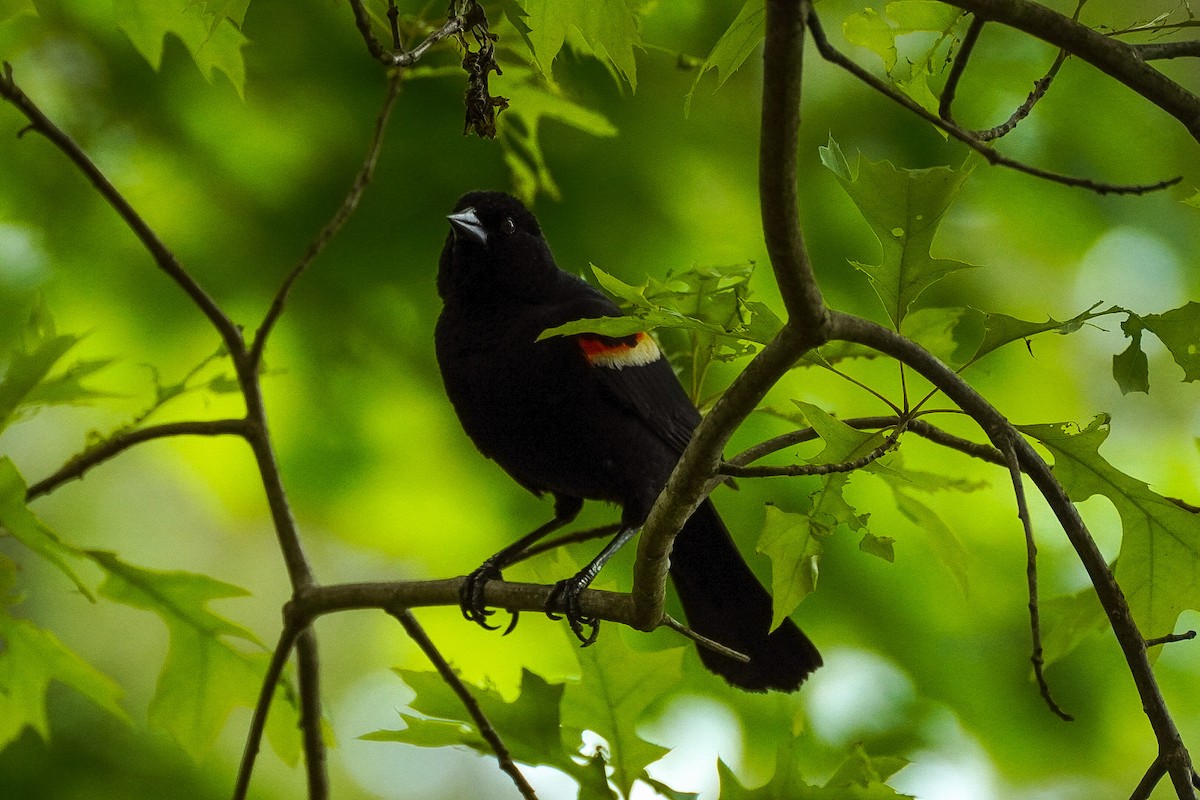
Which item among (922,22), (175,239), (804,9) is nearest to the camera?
(804,9)

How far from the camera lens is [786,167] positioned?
99 cm

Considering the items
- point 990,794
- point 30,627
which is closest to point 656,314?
point 30,627

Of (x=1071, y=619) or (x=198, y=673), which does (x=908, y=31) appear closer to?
(x=1071, y=619)

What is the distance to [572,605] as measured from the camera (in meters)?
2.00

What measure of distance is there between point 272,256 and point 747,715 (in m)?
1.99

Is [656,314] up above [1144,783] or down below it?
above

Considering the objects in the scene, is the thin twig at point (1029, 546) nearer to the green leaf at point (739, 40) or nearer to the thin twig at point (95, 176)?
the green leaf at point (739, 40)

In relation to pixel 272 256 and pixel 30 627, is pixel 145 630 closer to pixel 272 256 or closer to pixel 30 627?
pixel 272 256

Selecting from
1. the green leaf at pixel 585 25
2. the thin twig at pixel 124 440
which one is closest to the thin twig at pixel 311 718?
the thin twig at pixel 124 440

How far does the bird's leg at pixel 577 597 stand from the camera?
1.93 metres

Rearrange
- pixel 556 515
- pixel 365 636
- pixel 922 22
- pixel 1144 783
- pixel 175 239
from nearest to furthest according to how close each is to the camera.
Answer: pixel 1144 783
pixel 922 22
pixel 556 515
pixel 175 239
pixel 365 636

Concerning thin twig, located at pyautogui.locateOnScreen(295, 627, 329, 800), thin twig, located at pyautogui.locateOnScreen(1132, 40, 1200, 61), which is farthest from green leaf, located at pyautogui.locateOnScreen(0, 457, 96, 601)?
thin twig, located at pyautogui.locateOnScreen(1132, 40, 1200, 61)

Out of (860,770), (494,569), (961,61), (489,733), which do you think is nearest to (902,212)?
(961,61)

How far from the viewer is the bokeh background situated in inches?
129
